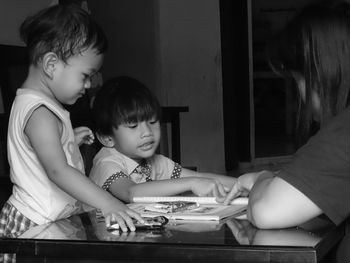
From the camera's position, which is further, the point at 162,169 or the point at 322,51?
the point at 162,169

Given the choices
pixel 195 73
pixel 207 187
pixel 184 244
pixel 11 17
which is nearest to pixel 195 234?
pixel 184 244

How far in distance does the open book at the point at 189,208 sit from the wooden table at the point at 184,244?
0.07 m

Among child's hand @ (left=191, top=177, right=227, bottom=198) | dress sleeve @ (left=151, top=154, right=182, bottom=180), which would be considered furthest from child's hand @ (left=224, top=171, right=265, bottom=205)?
dress sleeve @ (left=151, top=154, right=182, bottom=180)

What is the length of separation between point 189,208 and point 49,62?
20.6 inches

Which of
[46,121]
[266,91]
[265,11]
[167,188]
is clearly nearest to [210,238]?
[46,121]

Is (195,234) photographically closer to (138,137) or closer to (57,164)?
(57,164)

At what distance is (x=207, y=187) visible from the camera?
6.17ft

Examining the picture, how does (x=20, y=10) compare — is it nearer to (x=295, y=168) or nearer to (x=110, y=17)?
(x=110, y=17)

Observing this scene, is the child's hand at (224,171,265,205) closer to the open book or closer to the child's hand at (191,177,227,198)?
the open book

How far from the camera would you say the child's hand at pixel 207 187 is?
1.82m

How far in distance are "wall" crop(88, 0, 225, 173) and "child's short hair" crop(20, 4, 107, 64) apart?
12.9ft

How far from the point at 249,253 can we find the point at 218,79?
510 cm

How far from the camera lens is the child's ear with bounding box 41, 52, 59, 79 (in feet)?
5.76

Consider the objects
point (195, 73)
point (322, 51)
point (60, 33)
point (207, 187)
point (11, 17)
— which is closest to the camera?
point (322, 51)
